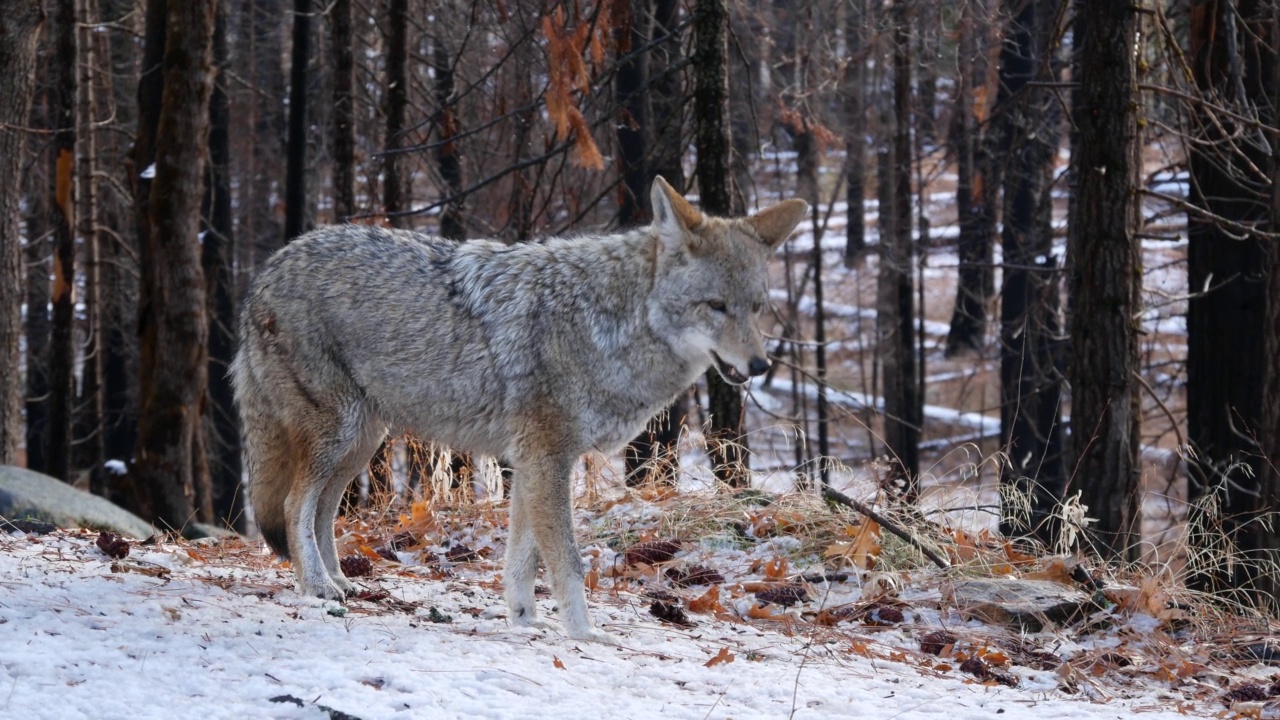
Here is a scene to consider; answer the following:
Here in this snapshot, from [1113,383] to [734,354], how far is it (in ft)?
Result: 12.6

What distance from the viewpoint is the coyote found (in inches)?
218

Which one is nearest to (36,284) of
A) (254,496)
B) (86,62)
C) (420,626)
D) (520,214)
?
(86,62)

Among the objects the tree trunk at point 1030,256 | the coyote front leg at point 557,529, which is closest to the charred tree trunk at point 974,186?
the tree trunk at point 1030,256

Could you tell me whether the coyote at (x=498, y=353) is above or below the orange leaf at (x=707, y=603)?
above

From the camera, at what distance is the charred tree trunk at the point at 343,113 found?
13.0 metres

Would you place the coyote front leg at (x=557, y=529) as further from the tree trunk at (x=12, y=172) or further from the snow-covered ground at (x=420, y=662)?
the tree trunk at (x=12, y=172)

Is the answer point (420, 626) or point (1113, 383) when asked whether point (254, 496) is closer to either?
point (420, 626)

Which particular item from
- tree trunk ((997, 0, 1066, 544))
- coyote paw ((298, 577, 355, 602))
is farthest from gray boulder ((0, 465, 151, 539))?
tree trunk ((997, 0, 1066, 544))

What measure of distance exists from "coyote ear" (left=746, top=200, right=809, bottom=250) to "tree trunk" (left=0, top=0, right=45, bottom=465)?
718 centimetres

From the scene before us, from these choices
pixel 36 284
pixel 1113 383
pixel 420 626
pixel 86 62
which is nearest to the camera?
pixel 420 626

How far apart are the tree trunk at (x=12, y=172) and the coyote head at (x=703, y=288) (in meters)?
7.00

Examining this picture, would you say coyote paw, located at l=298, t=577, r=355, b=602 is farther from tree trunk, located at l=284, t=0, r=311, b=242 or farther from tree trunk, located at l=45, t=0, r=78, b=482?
tree trunk, located at l=284, t=0, r=311, b=242

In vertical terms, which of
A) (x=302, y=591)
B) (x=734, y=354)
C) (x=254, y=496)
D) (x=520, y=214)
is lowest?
(x=302, y=591)

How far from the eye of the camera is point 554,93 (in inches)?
352
